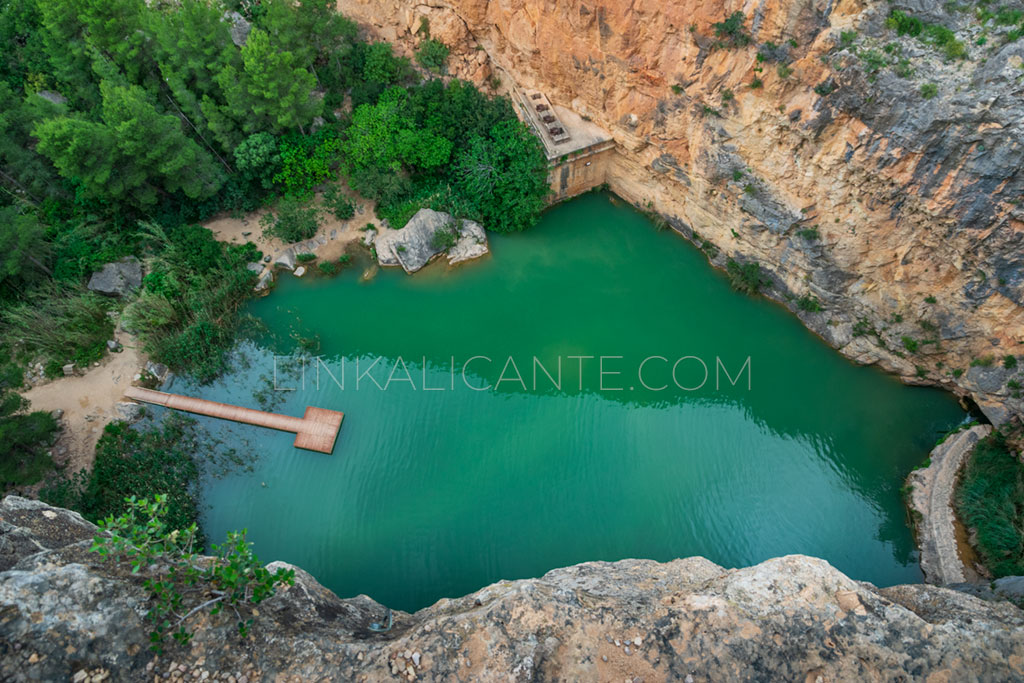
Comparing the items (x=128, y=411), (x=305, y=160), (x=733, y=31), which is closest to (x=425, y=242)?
(x=305, y=160)

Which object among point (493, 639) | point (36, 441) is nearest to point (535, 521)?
point (493, 639)

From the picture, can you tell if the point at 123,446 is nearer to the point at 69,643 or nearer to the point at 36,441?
the point at 36,441

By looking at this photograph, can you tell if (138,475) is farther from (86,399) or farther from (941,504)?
(941,504)

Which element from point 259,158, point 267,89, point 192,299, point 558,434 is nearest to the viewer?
point 558,434

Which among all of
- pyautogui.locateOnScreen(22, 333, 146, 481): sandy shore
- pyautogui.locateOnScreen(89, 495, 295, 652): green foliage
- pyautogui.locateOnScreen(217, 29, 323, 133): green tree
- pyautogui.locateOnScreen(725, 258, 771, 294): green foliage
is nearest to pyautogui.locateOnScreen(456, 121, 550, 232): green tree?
pyautogui.locateOnScreen(217, 29, 323, 133): green tree

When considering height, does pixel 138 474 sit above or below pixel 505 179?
below

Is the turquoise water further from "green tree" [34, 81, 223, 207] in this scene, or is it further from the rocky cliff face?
"green tree" [34, 81, 223, 207]

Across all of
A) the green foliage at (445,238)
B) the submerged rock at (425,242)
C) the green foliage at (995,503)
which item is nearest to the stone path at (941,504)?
the green foliage at (995,503)
